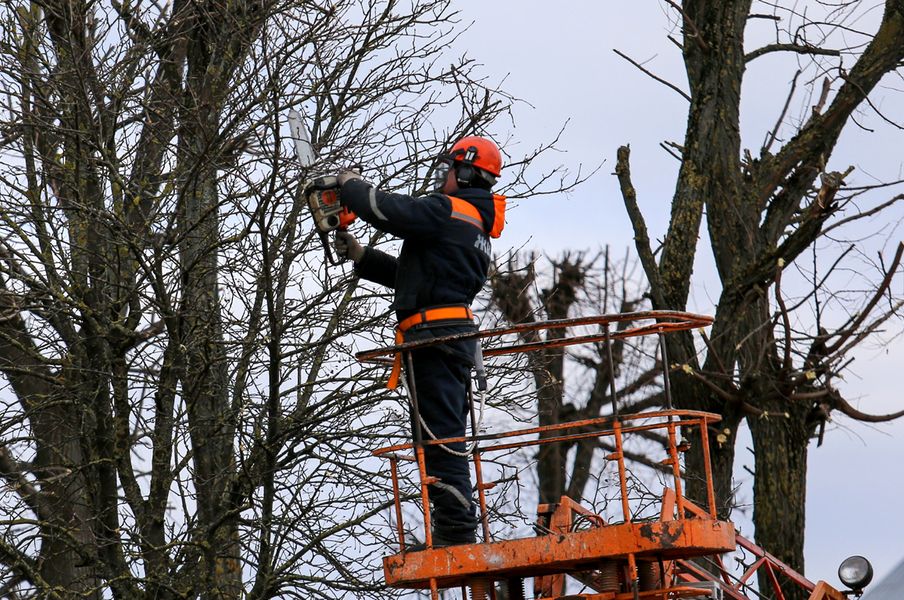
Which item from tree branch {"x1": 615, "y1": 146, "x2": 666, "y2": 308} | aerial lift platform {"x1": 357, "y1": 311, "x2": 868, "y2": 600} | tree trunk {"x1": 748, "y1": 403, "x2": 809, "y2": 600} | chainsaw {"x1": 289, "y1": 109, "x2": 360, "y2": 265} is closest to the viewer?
aerial lift platform {"x1": 357, "y1": 311, "x2": 868, "y2": 600}

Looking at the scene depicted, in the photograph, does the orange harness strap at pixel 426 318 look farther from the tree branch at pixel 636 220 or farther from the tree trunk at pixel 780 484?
the tree branch at pixel 636 220

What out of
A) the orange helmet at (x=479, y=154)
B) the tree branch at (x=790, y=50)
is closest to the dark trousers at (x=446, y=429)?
the orange helmet at (x=479, y=154)

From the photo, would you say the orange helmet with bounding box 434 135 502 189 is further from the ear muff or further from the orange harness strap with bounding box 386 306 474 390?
the orange harness strap with bounding box 386 306 474 390

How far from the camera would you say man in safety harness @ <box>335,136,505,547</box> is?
7.08m

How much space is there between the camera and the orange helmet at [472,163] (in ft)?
24.1

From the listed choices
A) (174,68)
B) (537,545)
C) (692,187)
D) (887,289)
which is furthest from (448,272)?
(692,187)

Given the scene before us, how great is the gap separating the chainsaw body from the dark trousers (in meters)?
0.85

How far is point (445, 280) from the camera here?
730 cm

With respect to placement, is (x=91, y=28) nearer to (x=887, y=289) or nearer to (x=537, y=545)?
(x=537, y=545)

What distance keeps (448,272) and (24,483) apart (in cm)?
534

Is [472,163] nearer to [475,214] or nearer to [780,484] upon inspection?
[475,214]

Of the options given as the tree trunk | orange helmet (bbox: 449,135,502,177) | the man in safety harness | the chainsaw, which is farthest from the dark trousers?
the tree trunk

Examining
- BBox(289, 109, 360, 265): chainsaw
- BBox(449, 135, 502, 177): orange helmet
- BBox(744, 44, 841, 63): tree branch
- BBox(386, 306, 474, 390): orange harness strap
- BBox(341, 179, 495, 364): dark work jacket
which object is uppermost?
BBox(744, 44, 841, 63): tree branch

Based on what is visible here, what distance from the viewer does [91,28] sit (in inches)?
400
